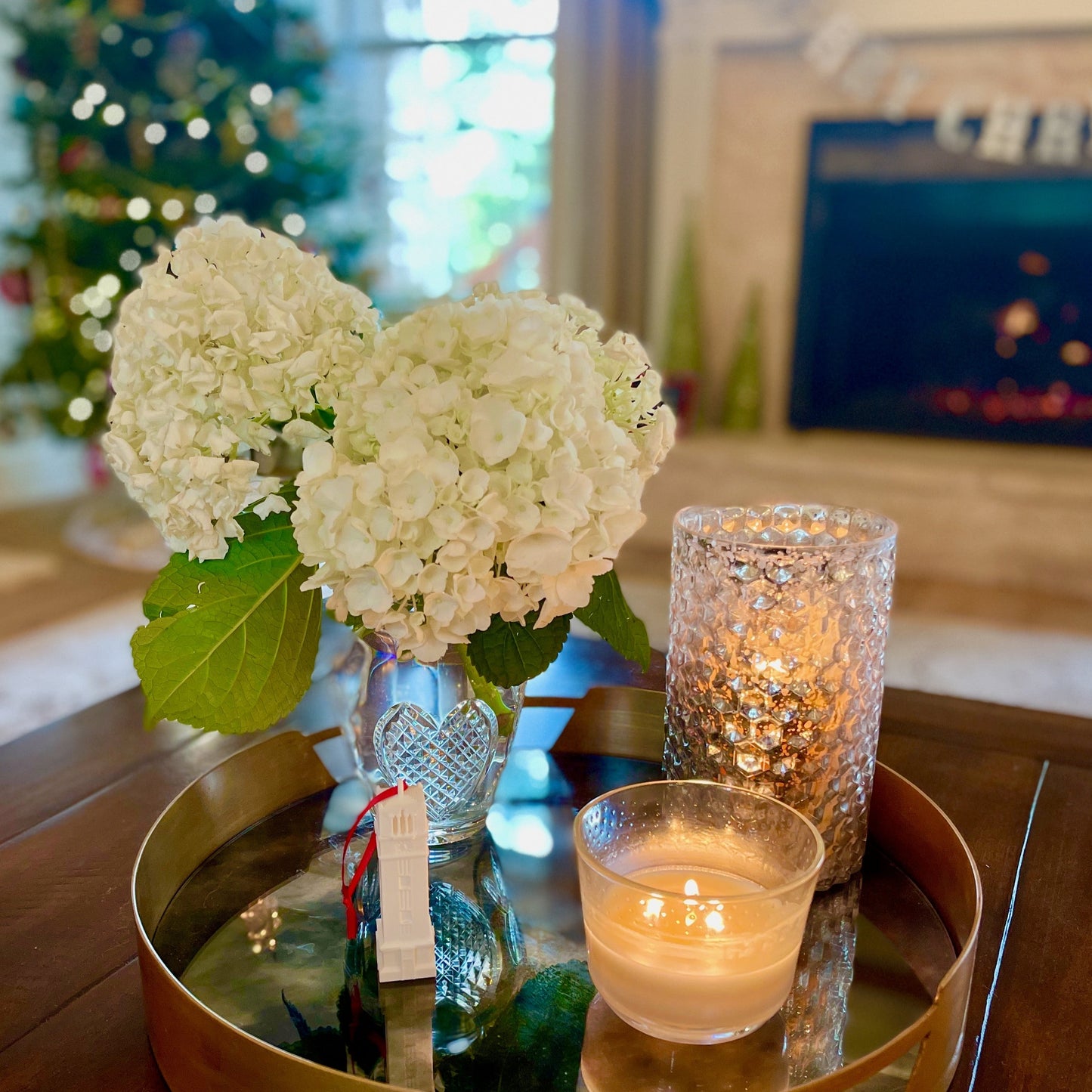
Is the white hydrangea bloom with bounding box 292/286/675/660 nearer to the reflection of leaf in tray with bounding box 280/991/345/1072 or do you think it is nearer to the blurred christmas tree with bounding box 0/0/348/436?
the reflection of leaf in tray with bounding box 280/991/345/1072

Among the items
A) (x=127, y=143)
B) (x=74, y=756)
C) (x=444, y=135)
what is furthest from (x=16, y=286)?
(x=74, y=756)

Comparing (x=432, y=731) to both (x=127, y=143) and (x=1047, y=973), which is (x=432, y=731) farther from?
(x=127, y=143)

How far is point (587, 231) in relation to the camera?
344 centimetres

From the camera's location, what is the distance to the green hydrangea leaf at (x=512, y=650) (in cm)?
60

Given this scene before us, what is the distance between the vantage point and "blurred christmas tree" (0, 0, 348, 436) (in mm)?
2957

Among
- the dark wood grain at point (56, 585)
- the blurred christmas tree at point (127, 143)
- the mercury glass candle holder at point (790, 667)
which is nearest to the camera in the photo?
the mercury glass candle holder at point (790, 667)

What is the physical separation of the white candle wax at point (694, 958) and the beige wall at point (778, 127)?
309cm

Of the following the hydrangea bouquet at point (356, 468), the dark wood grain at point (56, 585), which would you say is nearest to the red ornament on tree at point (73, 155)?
the dark wood grain at point (56, 585)

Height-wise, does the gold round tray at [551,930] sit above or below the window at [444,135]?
below

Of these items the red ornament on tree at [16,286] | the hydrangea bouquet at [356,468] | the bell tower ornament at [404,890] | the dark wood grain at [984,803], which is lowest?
the dark wood grain at [984,803]

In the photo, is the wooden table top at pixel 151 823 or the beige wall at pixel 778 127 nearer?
the wooden table top at pixel 151 823

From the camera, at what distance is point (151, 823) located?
2.61 ft

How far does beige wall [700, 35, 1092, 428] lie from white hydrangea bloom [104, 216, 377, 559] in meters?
2.98

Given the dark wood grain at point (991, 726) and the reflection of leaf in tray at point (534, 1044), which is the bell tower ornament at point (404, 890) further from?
the dark wood grain at point (991, 726)
